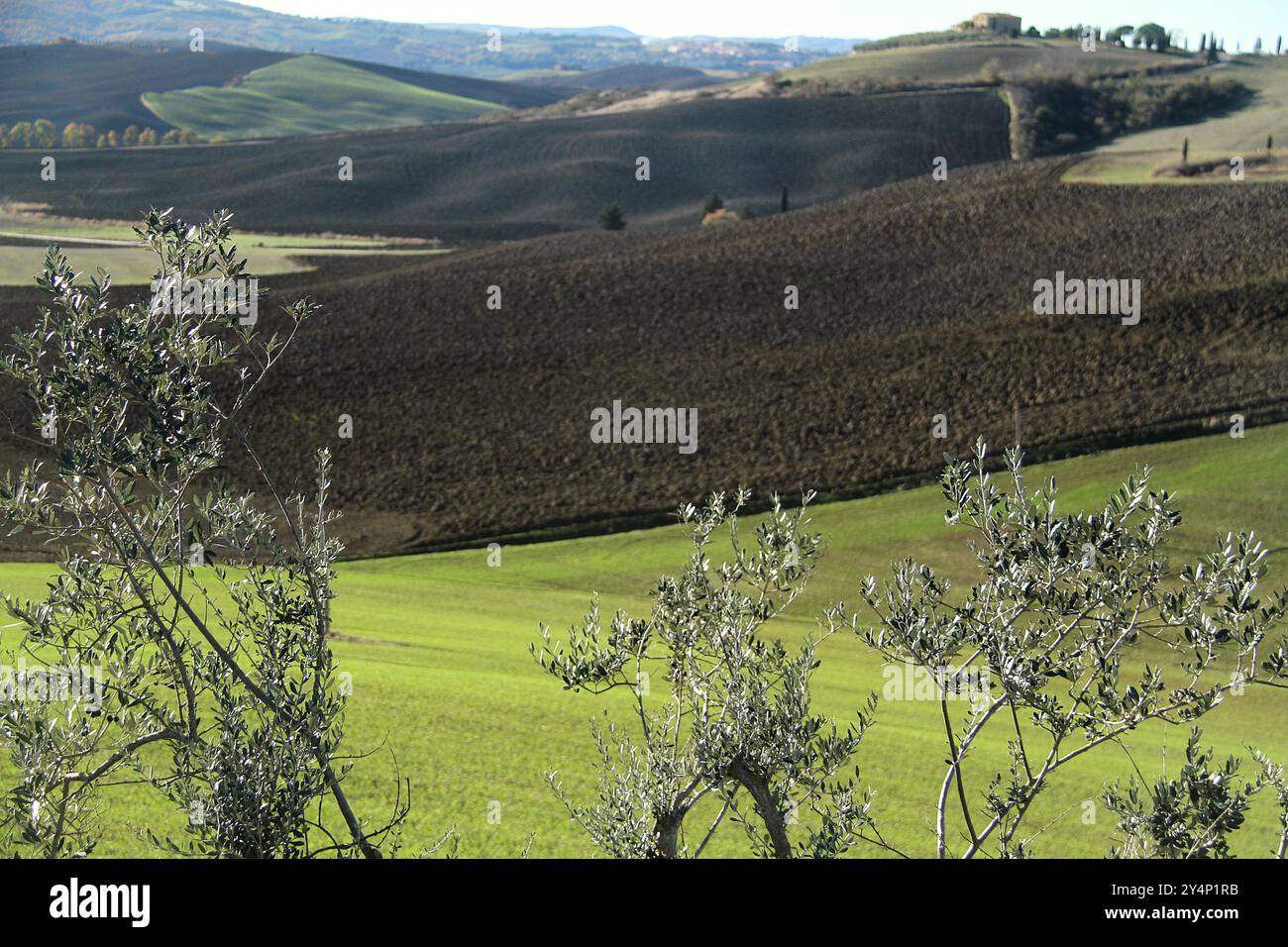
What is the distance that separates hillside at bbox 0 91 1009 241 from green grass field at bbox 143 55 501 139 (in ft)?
109

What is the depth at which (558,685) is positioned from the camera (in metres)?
19.3

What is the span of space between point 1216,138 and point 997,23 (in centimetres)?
7368

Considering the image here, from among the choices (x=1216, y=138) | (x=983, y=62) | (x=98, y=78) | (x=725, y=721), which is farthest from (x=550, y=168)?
(x=725, y=721)

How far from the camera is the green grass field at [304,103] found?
142 m

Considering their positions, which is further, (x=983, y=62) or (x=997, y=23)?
(x=997, y=23)

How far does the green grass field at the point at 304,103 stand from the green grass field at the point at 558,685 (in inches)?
4774

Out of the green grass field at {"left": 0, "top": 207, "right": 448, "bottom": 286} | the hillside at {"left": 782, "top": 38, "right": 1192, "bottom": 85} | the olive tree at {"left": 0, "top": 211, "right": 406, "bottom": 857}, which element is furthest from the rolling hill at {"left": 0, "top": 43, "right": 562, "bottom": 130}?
the olive tree at {"left": 0, "top": 211, "right": 406, "bottom": 857}

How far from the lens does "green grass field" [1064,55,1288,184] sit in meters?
63.3

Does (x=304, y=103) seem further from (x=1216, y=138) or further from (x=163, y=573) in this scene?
(x=163, y=573)

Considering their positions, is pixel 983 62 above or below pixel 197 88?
below

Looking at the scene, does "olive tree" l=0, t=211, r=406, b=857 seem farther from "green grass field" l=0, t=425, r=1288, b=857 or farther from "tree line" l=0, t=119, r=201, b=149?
"tree line" l=0, t=119, r=201, b=149

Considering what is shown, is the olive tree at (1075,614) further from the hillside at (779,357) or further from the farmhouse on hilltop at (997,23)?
the farmhouse on hilltop at (997,23)
